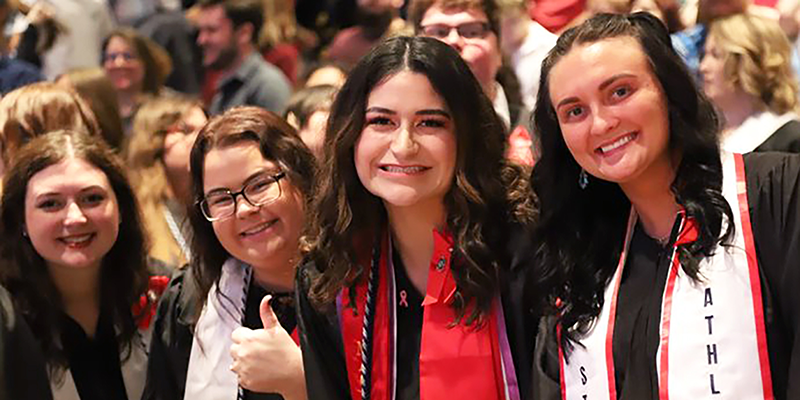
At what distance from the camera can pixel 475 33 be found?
5.07 meters

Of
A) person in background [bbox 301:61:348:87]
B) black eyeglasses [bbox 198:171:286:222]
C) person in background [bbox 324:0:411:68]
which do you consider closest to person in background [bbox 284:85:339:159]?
person in background [bbox 301:61:348:87]

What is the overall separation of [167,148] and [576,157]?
3.06m

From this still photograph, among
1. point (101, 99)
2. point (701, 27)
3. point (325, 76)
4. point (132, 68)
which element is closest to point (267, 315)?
point (325, 76)

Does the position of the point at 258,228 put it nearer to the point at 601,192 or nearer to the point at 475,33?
the point at 601,192

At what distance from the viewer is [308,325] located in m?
3.93

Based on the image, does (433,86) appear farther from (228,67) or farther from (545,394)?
(228,67)

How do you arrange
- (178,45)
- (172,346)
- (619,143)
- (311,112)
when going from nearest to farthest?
(619,143), (172,346), (311,112), (178,45)

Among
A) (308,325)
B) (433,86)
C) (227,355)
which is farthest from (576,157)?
(227,355)

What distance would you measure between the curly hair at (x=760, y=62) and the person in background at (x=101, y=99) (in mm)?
2407

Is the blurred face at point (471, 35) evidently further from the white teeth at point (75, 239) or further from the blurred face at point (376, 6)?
the blurred face at point (376, 6)

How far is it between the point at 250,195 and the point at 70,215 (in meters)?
0.71

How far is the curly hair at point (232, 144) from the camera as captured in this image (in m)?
4.24

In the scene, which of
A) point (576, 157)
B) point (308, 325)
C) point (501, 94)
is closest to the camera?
point (576, 157)

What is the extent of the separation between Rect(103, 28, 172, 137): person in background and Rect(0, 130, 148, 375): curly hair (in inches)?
136
